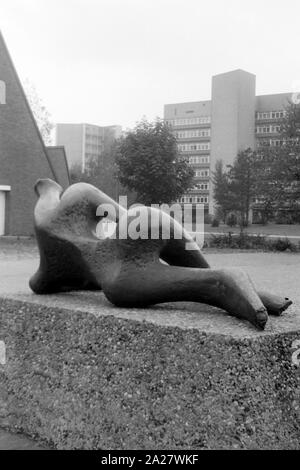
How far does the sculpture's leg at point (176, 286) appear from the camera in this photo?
346 cm

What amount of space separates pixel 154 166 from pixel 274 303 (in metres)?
23.9

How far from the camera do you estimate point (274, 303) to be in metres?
3.80

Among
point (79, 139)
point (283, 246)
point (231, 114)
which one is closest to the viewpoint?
point (283, 246)

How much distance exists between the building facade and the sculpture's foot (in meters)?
23.1

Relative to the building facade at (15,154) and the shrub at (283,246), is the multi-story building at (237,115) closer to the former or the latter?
the building facade at (15,154)

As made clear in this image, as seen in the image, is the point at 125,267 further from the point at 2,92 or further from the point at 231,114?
the point at 231,114

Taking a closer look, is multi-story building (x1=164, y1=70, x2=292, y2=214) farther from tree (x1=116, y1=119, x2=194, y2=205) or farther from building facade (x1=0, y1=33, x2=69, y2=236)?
building facade (x1=0, y1=33, x2=69, y2=236)

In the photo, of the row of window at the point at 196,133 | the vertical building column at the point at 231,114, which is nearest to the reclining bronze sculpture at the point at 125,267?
Result: the vertical building column at the point at 231,114

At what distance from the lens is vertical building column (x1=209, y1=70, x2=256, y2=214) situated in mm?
68812

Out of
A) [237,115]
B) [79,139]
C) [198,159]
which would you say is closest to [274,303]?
[237,115]

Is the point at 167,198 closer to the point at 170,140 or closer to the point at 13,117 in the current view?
the point at 170,140

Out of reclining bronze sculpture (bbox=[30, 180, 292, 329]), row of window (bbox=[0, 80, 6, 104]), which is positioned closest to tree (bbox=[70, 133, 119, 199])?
row of window (bbox=[0, 80, 6, 104])
